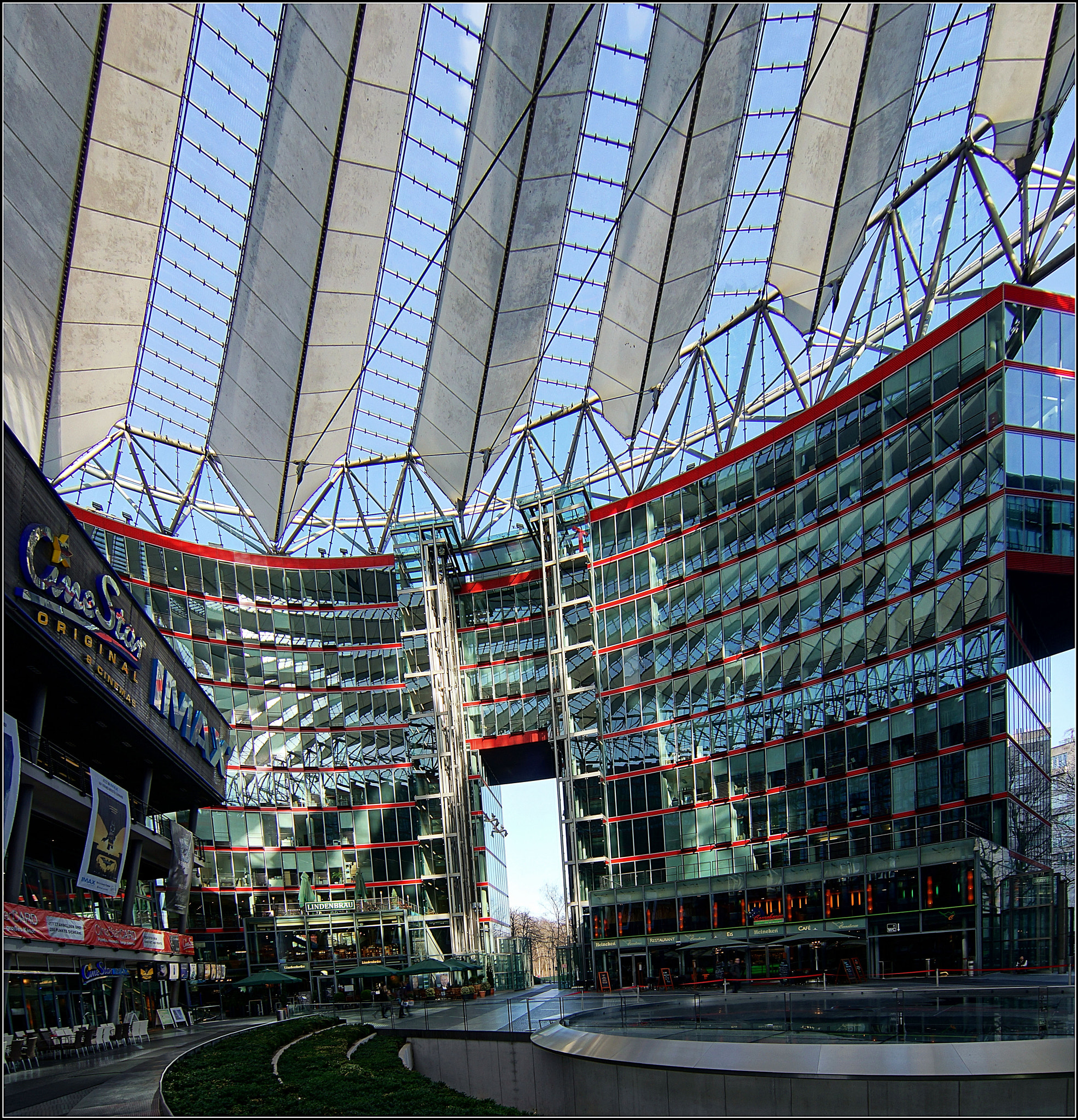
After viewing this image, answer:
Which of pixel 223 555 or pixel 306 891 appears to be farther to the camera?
pixel 223 555

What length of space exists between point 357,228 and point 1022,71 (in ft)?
94.1

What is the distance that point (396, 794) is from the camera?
69.2 meters

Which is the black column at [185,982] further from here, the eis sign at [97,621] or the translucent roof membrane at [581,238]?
the translucent roof membrane at [581,238]

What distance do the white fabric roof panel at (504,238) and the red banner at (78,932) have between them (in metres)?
30.3

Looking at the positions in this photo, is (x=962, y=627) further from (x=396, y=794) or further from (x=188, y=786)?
(x=396, y=794)

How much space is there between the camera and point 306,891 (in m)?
66.3

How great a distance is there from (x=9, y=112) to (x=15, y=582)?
20.7 m

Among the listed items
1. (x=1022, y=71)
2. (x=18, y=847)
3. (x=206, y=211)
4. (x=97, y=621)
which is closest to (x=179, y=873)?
(x=97, y=621)

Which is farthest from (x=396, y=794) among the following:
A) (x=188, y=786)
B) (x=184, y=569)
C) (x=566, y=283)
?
(x=566, y=283)

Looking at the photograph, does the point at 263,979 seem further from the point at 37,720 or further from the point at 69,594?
the point at 69,594

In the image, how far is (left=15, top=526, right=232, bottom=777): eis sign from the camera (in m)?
24.0

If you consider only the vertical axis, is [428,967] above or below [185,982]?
above

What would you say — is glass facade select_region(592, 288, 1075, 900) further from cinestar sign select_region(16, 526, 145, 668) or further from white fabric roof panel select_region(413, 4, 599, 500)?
cinestar sign select_region(16, 526, 145, 668)

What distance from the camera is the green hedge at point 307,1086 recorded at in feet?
51.5
